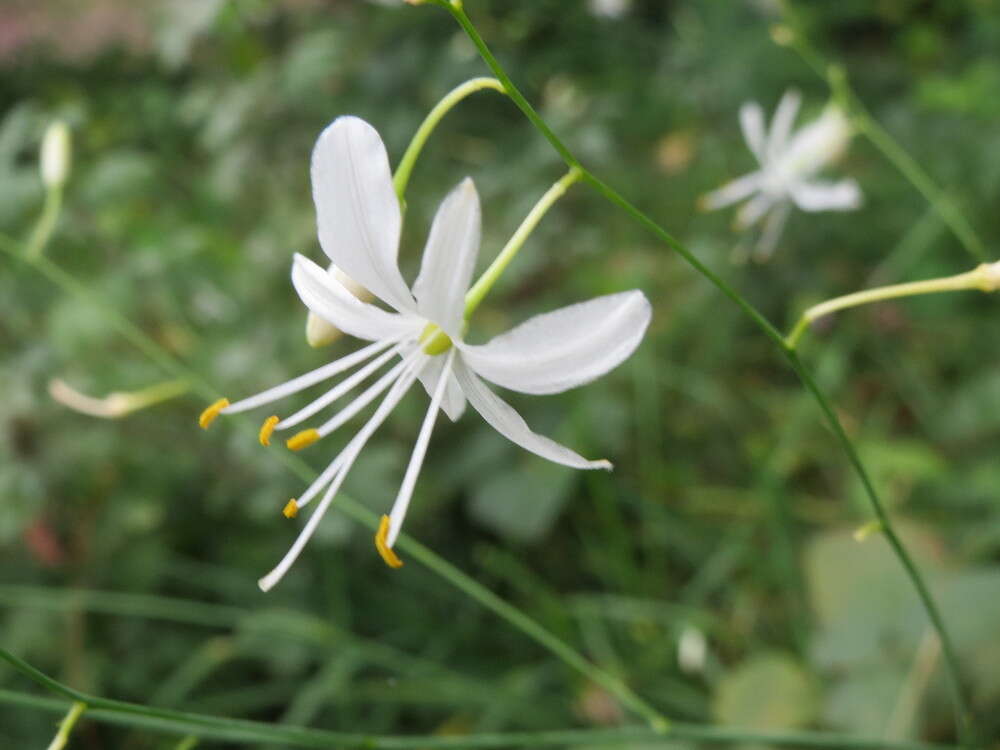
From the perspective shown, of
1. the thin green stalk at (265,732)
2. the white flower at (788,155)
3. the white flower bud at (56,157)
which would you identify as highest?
the white flower at (788,155)

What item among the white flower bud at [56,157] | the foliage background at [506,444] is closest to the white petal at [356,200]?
the white flower bud at [56,157]

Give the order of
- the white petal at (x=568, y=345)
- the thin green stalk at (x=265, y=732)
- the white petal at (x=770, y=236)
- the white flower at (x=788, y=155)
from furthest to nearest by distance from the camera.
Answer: the white petal at (x=770, y=236) → the white flower at (x=788, y=155) → the thin green stalk at (x=265, y=732) → the white petal at (x=568, y=345)

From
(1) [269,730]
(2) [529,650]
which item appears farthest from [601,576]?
(1) [269,730]

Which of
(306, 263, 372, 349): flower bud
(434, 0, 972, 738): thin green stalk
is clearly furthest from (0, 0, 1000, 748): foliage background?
(306, 263, 372, 349): flower bud

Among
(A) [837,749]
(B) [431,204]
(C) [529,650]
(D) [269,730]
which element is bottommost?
(D) [269,730]

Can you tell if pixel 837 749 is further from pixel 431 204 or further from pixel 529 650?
pixel 431 204

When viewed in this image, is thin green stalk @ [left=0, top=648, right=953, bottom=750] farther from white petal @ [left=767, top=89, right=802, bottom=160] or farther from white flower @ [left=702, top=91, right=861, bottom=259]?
white petal @ [left=767, top=89, right=802, bottom=160]

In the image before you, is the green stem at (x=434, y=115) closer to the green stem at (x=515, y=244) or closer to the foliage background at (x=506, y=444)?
the green stem at (x=515, y=244)
